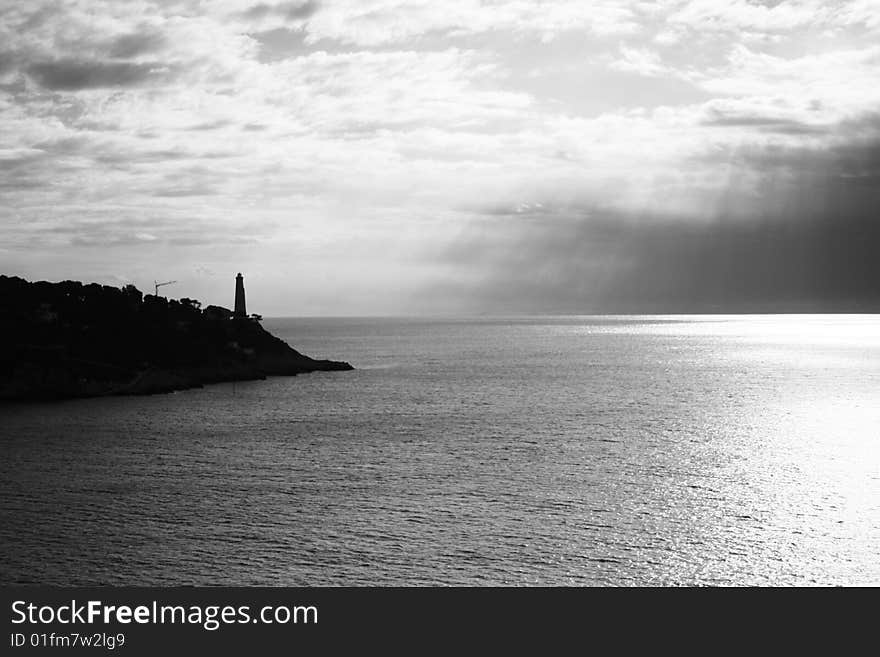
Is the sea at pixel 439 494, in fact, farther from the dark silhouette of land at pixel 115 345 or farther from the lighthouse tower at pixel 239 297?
the lighthouse tower at pixel 239 297

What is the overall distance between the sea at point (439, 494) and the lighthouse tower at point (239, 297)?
6396 cm

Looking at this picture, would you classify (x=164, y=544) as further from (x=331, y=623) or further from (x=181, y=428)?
(x=181, y=428)

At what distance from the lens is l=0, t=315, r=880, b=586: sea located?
38.0 metres

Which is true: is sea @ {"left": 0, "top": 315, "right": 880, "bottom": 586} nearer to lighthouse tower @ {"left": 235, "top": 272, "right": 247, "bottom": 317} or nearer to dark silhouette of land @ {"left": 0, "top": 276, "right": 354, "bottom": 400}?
dark silhouette of land @ {"left": 0, "top": 276, "right": 354, "bottom": 400}

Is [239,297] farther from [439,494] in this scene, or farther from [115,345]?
[439,494]

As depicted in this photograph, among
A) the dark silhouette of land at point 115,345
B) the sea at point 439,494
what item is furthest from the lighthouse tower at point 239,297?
the sea at point 439,494

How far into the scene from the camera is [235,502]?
167 ft

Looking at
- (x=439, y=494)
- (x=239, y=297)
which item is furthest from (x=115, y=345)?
(x=439, y=494)

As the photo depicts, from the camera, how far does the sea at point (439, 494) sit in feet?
125

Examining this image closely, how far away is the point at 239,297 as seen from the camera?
17762cm

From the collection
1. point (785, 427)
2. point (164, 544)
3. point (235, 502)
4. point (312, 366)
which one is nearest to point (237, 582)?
point (164, 544)

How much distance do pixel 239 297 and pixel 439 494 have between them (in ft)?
437

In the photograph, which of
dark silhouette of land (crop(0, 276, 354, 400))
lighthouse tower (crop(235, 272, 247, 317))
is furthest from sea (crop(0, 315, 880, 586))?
lighthouse tower (crop(235, 272, 247, 317))

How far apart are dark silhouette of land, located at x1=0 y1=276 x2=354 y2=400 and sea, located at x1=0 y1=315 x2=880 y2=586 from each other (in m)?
11.8
